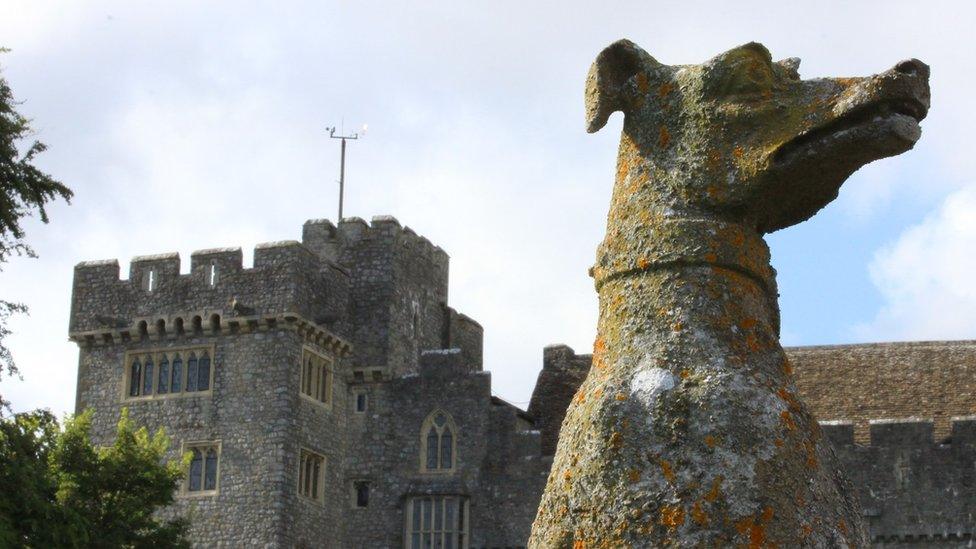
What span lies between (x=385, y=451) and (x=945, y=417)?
11834 millimetres

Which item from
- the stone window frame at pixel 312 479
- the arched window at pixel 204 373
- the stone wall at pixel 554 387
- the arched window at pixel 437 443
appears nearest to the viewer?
Answer: the stone window frame at pixel 312 479

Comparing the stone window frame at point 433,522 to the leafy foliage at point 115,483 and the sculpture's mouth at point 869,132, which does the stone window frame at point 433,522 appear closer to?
the leafy foliage at point 115,483

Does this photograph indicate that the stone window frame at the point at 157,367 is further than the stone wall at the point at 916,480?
Yes

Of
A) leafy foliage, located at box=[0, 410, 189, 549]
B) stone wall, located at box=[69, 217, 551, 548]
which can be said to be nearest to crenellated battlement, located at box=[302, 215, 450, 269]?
stone wall, located at box=[69, 217, 551, 548]

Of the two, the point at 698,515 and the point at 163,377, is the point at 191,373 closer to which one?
the point at 163,377

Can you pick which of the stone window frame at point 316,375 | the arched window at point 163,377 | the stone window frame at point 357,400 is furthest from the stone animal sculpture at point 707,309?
the stone window frame at point 357,400

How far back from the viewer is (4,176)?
753 inches

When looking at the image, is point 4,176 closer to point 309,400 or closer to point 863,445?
point 309,400

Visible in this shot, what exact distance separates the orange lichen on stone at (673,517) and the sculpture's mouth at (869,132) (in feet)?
4.24

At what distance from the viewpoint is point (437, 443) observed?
3722cm

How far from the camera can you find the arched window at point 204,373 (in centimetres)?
3581

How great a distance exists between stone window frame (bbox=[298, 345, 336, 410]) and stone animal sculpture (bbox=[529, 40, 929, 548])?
1184 inches

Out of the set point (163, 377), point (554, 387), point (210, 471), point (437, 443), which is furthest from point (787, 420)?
point (554, 387)

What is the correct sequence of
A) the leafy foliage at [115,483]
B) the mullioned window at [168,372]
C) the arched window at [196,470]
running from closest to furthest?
the leafy foliage at [115,483] < the arched window at [196,470] < the mullioned window at [168,372]
